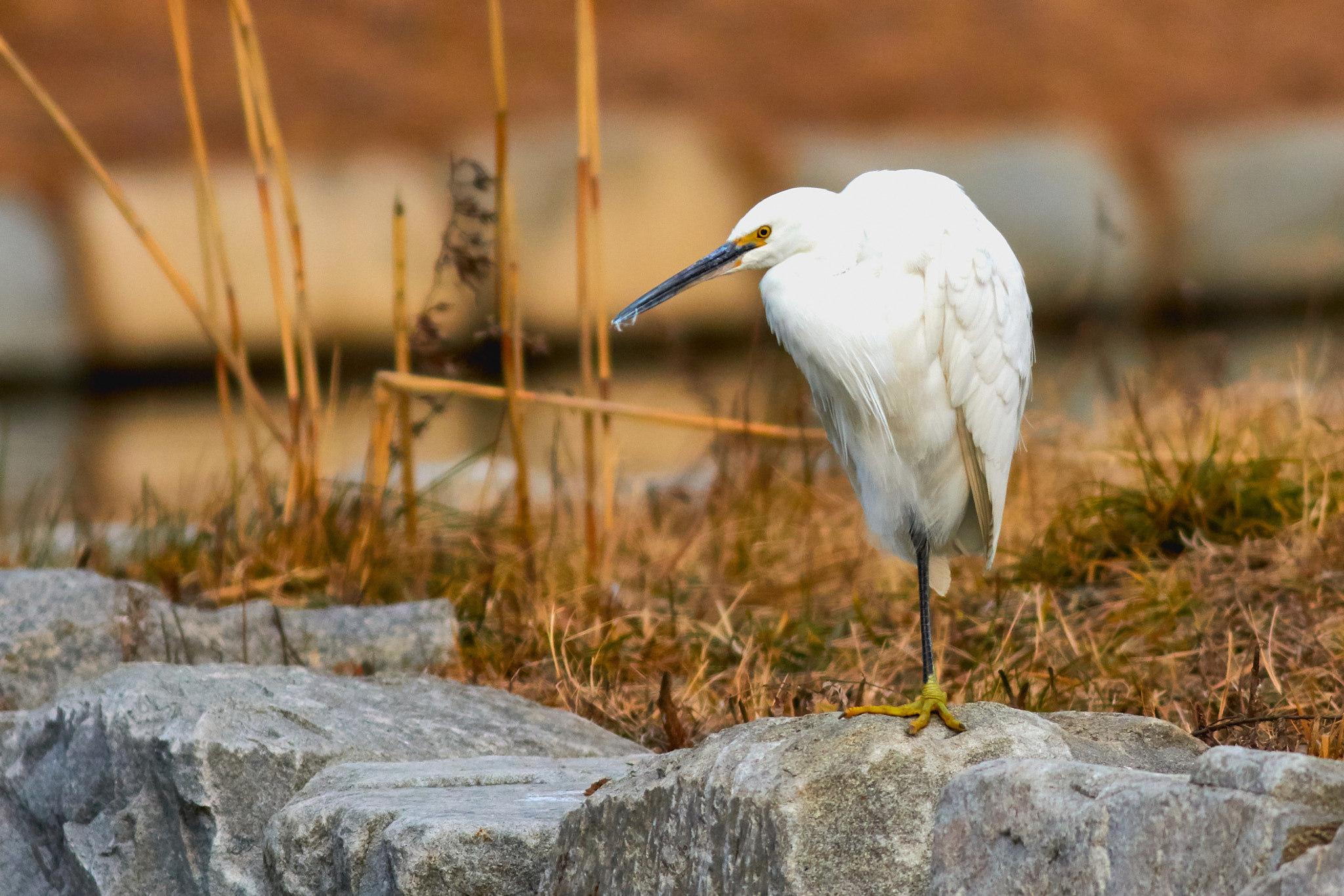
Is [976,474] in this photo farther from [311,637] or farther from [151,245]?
[151,245]

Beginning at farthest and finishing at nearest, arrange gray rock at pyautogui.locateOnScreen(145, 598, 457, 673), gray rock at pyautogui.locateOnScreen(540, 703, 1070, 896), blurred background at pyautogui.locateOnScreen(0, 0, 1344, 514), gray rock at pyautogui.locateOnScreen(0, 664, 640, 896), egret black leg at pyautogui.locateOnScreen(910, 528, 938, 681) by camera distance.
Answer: blurred background at pyautogui.locateOnScreen(0, 0, 1344, 514)
gray rock at pyautogui.locateOnScreen(145, 598, 457, 673)
gray rock at pyautogui.locateOnScreen(0, 664, 640, 896)
egret black leg at pyautogui.locateOnScreen(910, 528, 938, 681)
gray rock at pyautogui.locateOnScreen(540, 703, 1070, 896)

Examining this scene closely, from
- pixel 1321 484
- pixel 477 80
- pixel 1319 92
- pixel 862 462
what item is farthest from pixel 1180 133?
pixel 862 462

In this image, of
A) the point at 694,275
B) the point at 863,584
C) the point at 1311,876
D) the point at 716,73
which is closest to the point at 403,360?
the point at 863,584

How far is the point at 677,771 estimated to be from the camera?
4.15ft

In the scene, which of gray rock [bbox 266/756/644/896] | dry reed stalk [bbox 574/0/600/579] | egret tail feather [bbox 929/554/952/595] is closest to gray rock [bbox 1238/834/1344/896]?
gray rock [bbox 266/756/644/896]

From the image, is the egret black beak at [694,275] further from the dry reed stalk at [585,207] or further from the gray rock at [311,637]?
the dry reed stalk at [585,207]

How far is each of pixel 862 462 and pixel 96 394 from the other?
4.63 meters

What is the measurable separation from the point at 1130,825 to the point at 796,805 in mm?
313

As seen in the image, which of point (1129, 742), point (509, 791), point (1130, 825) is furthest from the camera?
point (509, 791)

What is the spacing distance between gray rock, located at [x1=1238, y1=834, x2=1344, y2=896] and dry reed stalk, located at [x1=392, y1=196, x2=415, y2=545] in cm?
205

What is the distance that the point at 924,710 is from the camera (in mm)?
1311

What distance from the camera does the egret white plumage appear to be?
1.56m

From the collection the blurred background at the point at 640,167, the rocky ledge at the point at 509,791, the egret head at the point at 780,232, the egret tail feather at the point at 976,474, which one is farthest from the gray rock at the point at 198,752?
the blurred background at the point at 640,167

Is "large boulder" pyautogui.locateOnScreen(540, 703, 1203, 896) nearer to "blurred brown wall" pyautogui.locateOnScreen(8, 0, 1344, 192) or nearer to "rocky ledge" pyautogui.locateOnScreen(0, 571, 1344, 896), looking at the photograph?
"rocky ledge" pyautogui.locateOnScreen(0, 571, 1344, 896)
